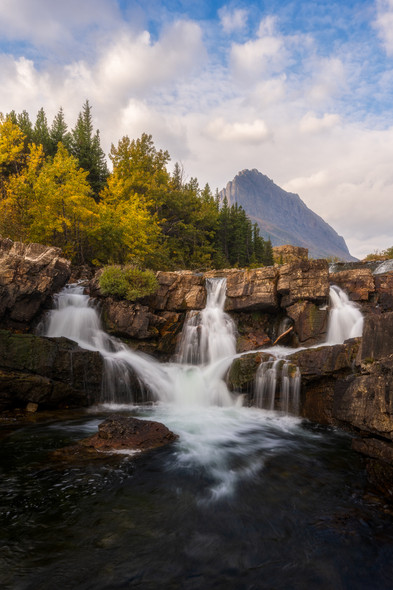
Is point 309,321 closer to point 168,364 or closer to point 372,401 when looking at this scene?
point 168,364

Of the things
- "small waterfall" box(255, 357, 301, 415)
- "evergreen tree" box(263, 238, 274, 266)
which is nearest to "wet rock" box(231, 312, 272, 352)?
"small waterfall" box(255, 357, 301, 415)

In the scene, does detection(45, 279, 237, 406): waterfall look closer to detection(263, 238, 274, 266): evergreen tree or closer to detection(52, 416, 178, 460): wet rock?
detection(52, 416, 178, 460): wet rock

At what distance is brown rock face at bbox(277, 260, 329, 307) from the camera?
15.6m

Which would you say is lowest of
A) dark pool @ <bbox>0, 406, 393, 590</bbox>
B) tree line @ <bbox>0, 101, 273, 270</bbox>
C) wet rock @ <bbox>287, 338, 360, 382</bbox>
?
dark pool @ <bbox>0, 406, 393, 590</bbox>

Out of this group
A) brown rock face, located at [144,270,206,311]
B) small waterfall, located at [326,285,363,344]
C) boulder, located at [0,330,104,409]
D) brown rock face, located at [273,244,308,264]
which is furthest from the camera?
brown rock face, located at [273,244,308,264]

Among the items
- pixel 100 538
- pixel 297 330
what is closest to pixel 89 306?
pixel 297 330

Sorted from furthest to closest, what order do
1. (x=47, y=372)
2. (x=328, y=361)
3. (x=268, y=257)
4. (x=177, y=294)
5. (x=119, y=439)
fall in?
(x=268, y=257), (x=177, y=294), (x=47, y=372), (x=328, y=361), (x=119, y=439)

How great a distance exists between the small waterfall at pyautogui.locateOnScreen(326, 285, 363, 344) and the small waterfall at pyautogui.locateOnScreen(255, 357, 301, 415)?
4154 mm

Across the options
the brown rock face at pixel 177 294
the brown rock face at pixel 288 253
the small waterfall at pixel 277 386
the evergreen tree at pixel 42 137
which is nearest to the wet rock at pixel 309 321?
the small waterfall at pixel 277 386

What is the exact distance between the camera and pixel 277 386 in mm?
11734

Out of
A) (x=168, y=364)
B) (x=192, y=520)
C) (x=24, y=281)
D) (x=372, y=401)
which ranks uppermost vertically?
(x=24, y=281)

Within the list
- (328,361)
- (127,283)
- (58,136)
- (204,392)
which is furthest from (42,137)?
(328,361)

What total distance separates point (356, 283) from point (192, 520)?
1485cm

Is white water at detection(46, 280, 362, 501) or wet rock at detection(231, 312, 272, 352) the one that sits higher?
wet rock at detection(231, 312, 272, 352)
